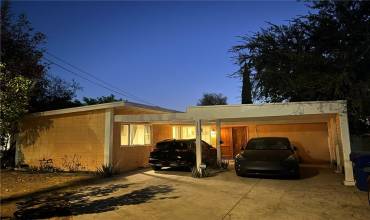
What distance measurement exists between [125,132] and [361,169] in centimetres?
932

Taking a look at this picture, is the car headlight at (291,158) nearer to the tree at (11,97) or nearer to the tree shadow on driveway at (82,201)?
the tree shadow on driveway at (82,201)

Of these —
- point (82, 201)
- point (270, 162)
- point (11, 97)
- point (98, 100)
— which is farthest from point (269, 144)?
point (98, 100)

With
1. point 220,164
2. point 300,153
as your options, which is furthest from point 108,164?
point 300,153

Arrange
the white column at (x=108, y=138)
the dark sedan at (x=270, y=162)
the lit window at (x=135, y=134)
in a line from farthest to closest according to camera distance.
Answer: the lit window at (x=135, y=134), the white column at (x=108, y=138), the dark sedan at (x=270, y=162)

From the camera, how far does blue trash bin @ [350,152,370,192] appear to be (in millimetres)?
7078

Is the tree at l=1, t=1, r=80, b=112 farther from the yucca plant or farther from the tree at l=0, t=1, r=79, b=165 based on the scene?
the yucca plant

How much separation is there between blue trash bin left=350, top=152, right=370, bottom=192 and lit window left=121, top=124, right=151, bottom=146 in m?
9.01

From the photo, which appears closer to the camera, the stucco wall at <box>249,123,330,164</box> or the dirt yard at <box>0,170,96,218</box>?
the dirt yard at <box>0,170,96,218</box>

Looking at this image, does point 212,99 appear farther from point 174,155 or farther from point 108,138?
point 108,138

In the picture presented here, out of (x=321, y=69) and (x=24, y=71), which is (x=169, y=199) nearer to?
(x=321, y=69)

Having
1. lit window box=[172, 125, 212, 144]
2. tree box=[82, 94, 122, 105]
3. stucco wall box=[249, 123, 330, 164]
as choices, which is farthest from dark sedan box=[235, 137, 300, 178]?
tree box=[82, 94, 122, 105]

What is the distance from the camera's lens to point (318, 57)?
10.1 m

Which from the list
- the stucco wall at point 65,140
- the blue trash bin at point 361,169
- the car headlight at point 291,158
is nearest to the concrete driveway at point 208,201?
the blue trash bin at point 361,169

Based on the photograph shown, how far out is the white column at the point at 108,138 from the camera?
1116cm
